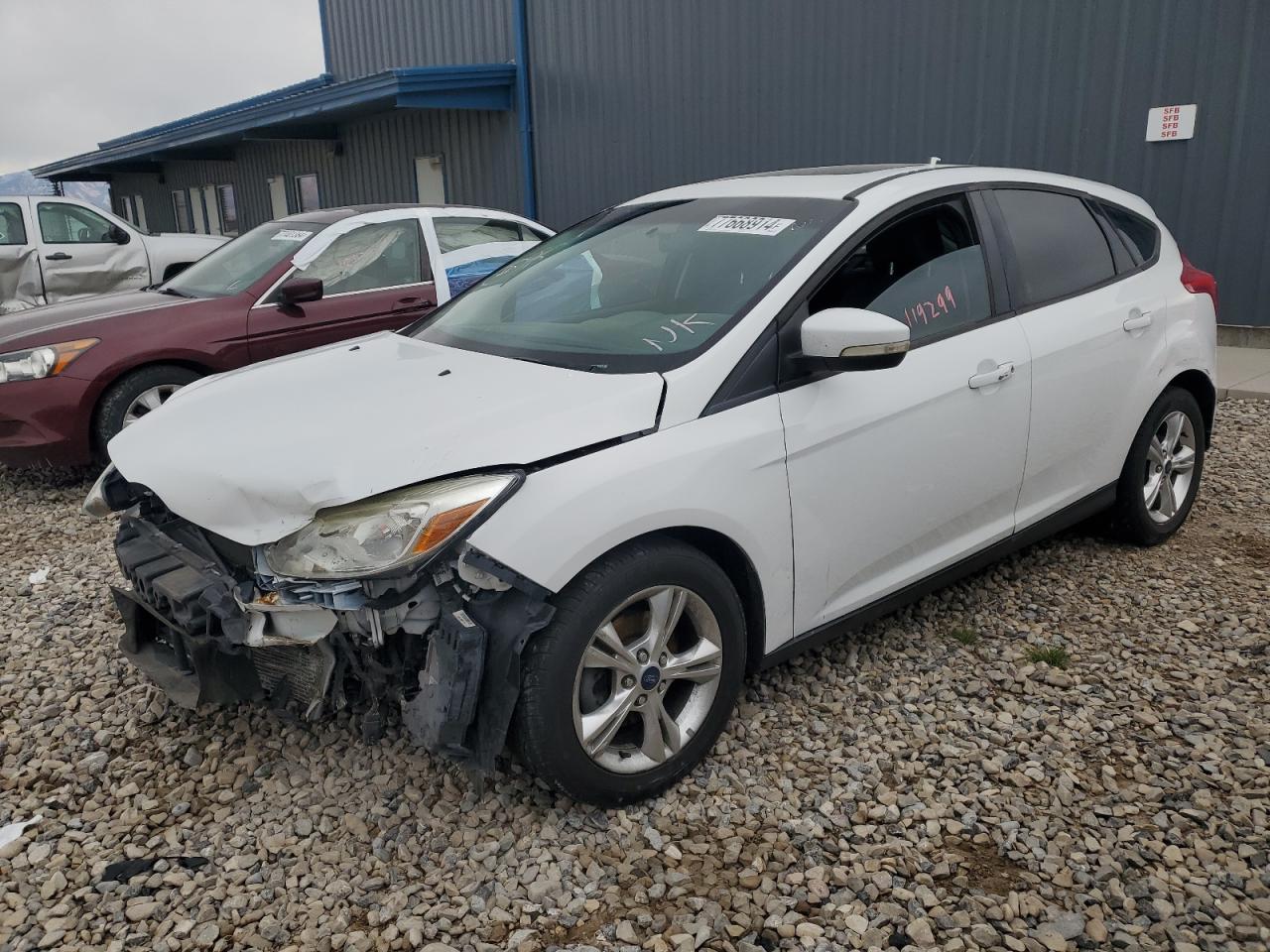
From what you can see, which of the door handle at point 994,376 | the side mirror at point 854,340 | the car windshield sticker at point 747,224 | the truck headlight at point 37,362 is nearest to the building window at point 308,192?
the truck headlight at point 37,362

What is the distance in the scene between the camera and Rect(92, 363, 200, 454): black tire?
559cm

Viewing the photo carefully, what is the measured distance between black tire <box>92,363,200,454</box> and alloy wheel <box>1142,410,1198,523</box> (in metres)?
5.20

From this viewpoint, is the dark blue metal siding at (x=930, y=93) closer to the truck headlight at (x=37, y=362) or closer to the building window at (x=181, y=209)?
the truck headlight at (x=37, y=362)

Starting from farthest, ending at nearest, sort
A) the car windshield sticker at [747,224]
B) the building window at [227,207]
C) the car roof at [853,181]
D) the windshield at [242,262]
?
1. the building window at [227,207]
2. the windshield at [242,262]
3. the car roof at [853,181]
4. the car windshield sticker at [747,224]

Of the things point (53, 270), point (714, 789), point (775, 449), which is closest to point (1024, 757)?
point (714, 789)

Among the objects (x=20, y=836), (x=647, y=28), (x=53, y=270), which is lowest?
(x=20, y=836)

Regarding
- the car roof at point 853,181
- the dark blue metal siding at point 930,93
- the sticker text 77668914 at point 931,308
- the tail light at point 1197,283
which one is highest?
the dark blue metal siding at point 930,93

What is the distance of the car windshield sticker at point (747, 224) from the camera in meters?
3.19

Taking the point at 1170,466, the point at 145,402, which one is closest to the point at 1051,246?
the point at 1170,466

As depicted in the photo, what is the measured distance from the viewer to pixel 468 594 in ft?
7.88

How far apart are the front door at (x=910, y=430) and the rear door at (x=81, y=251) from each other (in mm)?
9667

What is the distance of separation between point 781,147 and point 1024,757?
359 inches

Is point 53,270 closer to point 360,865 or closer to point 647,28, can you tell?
point 647,28

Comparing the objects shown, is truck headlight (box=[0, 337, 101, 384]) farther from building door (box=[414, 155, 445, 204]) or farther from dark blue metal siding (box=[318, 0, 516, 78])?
building door (box=[414, 155, 445, 204])
